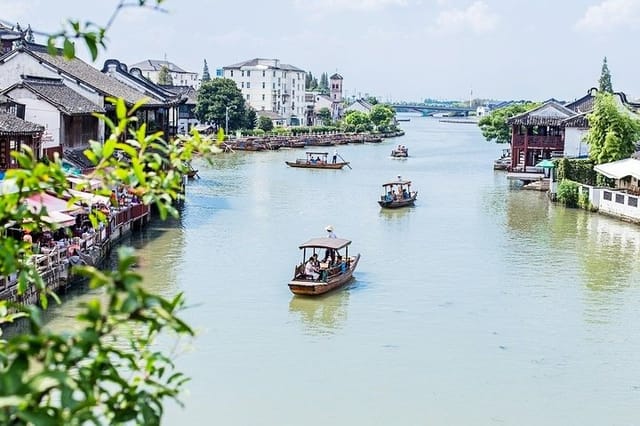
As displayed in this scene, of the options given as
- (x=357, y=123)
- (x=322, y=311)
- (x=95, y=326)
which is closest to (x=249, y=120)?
(x=357, y=123)

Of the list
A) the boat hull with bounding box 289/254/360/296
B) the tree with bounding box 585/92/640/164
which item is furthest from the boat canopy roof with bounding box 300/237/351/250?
the tree with bounding box 585/92/640/164

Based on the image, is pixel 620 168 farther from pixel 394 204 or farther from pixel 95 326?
pixel 95 326

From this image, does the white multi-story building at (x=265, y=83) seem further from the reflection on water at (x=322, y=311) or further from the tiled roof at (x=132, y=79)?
the reflection on water at (x=322, y=311)

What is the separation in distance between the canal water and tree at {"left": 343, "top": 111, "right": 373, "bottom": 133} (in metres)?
56.4

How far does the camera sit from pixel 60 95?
2644 cm

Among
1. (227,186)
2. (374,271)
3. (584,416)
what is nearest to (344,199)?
(227,186)

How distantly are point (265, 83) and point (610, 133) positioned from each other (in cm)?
5938

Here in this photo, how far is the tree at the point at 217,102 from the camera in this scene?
6912 centimetres

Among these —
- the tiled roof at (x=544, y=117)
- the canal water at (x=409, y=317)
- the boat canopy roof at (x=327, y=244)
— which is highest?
the tiled roof at (x=544, y=117)

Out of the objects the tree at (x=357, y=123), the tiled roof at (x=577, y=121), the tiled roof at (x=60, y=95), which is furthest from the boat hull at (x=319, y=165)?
the tree at (x=357, y=123)

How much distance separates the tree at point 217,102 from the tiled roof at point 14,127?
48505 millimetres

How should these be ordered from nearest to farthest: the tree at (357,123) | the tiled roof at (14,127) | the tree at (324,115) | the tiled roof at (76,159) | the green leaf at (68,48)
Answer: the green leaf at (68,48), the tiled roof at (14,127), the tiled roof at (76,159), the tree at (357,123), the tree at (324,115)

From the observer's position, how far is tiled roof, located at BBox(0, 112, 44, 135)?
64.9 feet

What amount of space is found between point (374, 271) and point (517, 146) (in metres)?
25.6
